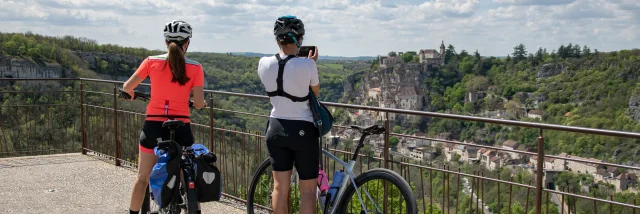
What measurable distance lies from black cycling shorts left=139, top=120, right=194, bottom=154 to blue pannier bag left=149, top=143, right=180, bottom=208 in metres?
0.19

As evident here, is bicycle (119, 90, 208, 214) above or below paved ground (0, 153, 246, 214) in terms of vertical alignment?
above

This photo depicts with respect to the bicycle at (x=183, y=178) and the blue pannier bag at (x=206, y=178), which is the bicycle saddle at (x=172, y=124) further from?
the blue pannier bag at (x=206, y=178)

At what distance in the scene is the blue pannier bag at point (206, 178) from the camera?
3588 mm

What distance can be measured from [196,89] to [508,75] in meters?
119

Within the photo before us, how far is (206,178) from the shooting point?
3.60m

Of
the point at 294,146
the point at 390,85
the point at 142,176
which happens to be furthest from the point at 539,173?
the point at 390,85

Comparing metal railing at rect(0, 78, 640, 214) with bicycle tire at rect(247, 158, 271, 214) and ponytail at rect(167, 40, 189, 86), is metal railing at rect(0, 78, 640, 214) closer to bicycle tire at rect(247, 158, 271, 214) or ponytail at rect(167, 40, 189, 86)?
bicycle tire at rect(247, 158, 271, 214)

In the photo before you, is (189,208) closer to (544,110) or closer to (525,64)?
(544,110)

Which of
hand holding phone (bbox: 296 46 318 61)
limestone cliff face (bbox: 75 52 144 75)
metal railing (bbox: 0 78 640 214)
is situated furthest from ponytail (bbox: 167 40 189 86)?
limestone cliff face (bbox: 75 52 144 75)

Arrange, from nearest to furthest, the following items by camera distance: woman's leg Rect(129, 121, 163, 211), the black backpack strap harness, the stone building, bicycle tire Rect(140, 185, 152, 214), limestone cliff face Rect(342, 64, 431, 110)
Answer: the black backpack strap harness, woman's leg Rect(129, 121, 163, 211), bicycle tire Rect(140, 185, 152, 214), limestone cliff face Rect(342, 64, 431, 110), the stone building

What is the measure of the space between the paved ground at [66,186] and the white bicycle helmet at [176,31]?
2285 millimetres

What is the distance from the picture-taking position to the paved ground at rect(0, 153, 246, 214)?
18.2 ft

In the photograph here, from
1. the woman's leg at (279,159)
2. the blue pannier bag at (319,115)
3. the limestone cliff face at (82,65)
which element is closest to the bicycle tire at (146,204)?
the woman's leg at (279,159)

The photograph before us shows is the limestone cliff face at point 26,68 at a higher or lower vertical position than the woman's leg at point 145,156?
higher
